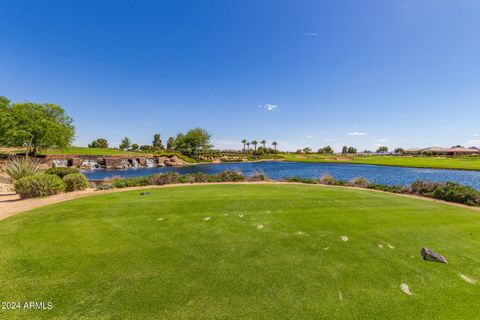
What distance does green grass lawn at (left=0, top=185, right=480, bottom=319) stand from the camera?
3.07 m

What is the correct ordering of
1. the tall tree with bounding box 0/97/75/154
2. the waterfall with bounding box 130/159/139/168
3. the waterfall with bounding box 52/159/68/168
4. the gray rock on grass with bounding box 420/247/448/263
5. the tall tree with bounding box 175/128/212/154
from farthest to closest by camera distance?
1. the tall tree with bounding box 175/128/212/154
2. the waterfall with bounding box 130/159/139/168
3. the waterfall with bounding box 52/159/68/168
4. the tall tree with bounding box 0/97/75/154
5. the gray rock on grass with bounding box 420/247/448/263

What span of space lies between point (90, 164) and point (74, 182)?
38.5m

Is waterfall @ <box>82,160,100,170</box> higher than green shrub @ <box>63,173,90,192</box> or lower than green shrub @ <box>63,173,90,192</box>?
lower

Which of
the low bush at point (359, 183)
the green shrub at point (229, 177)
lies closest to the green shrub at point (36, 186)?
the green shrub at point (229, 177)

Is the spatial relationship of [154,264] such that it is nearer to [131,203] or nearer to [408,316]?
[408,316]

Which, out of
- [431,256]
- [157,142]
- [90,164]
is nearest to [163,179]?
[431,256]

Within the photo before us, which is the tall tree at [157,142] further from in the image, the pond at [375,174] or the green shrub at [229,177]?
the green shrub at [229,177]

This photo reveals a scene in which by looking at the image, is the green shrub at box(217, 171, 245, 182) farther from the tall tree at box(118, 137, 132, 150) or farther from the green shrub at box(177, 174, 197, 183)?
the tall tree at box(118, 137, 132, 150)

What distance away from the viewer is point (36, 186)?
10.8m

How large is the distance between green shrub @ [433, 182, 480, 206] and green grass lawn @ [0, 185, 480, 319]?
5077 mm

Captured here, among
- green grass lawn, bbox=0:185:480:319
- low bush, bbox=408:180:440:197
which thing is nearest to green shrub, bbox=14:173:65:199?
green grass lawn, bbox=0:185:480:319

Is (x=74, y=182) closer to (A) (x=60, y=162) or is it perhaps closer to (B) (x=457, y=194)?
(B) (x=457, y=194)

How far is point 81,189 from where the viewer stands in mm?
13289

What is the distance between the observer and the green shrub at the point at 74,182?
12617mm
